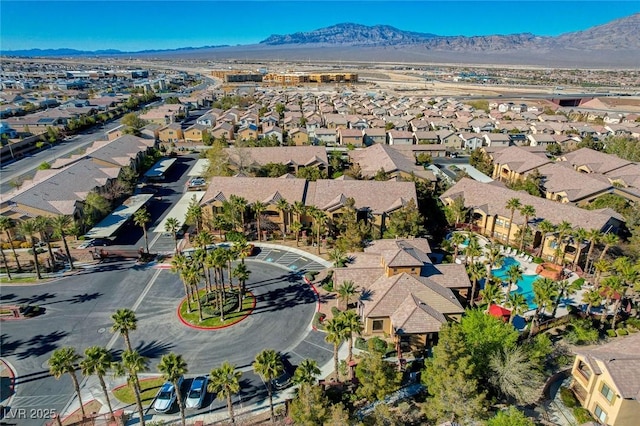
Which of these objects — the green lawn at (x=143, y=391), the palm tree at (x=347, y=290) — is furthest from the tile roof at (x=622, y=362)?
the green lawn at (x=143, y=391)

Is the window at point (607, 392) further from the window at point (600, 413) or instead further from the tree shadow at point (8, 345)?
the tree shadow at point (8, 345)

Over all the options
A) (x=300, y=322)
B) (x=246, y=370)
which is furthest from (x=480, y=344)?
(x=246, y=370)

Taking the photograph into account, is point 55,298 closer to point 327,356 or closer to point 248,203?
point 248,203

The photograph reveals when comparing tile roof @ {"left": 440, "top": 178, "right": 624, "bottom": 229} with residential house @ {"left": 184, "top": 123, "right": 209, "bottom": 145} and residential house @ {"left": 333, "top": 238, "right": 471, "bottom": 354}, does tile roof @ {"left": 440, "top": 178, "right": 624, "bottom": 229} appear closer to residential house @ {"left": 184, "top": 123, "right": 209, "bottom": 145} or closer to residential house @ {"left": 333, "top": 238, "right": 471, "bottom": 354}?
residential house @ {"left": 333, "top": 238, "right": 471, "bottom": 354}

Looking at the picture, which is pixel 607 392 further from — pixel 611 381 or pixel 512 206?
pixel 512 206

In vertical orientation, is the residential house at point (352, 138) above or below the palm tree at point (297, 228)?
above
